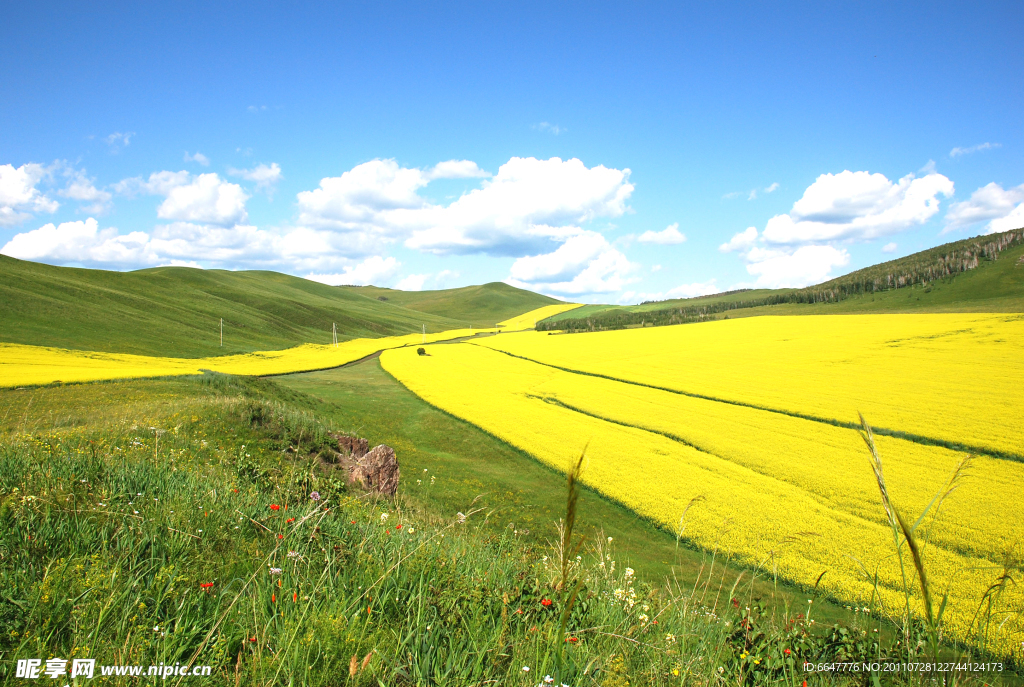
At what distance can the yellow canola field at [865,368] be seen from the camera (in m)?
22.1

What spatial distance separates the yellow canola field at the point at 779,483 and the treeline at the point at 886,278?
58718 mm

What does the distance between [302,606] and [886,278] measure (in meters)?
91.7

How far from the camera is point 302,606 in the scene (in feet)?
10.0

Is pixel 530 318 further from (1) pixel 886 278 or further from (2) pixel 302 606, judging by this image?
(2) pixel 302 606

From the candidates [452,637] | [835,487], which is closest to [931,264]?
[835,487]

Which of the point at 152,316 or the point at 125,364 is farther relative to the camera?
the point at 152,316

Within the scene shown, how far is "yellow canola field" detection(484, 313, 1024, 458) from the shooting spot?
2211 cm

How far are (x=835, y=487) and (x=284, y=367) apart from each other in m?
45.0

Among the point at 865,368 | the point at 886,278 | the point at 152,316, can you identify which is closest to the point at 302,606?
the point at 865,368

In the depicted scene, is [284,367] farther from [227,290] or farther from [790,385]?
[227,290]

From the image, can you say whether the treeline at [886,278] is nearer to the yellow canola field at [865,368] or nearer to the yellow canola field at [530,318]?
the yellow canola field at [865,368]

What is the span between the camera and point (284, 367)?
47.4m

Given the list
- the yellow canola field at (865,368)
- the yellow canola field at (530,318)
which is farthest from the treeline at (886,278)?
the yellow canola field at (530,318)

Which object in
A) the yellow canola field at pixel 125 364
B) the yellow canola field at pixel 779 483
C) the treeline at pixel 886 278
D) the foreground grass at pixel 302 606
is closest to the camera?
the foreground grass at pixel 302 606
